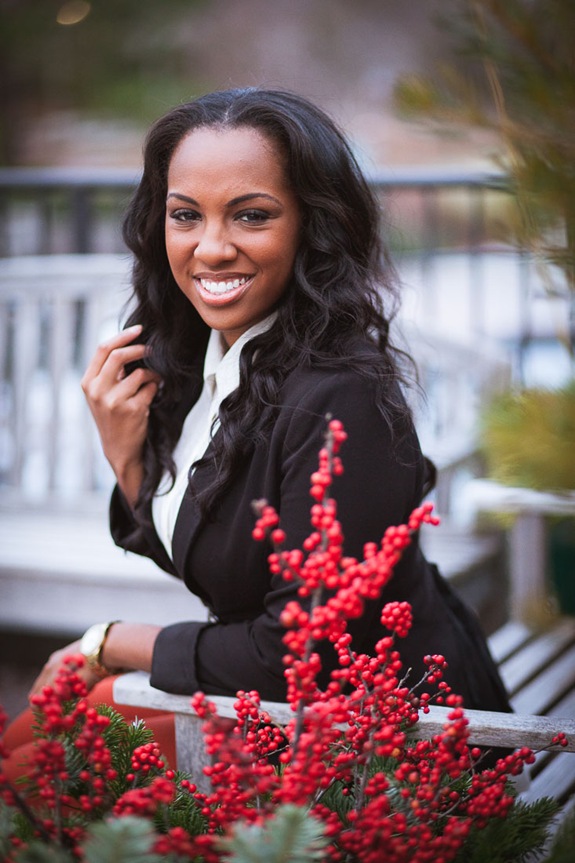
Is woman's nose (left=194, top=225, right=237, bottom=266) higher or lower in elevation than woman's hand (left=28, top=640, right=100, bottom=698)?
higher

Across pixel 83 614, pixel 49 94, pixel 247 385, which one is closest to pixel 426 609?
pixel 247 385

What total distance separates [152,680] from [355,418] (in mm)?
452

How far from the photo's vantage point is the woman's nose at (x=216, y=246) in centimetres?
131

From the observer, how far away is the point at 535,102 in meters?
1.07

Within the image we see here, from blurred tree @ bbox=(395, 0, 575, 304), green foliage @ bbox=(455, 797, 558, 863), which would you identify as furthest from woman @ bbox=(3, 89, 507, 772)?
green foliage @ bbox=(455, 797, 558, 863)

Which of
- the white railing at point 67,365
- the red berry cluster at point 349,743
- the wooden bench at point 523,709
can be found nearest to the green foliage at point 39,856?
the red berry cluster at point 349,743

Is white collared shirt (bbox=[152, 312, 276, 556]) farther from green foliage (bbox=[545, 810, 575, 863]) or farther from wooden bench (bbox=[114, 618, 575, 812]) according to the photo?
green foliage (bbox=[545, 810, 575, 863])

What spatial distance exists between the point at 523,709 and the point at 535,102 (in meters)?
1.19

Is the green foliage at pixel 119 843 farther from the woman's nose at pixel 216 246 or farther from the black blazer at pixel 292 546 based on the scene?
the woman's nose at pixel 216 246

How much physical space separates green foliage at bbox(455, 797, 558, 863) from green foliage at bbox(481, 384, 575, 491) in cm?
36

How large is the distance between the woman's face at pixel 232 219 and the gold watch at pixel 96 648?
0.51 meters

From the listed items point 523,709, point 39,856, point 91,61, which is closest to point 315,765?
point 39,856

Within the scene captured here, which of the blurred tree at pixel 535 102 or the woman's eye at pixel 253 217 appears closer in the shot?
the blurred tree at pixel 535 102

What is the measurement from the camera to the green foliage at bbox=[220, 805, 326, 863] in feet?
2.22
